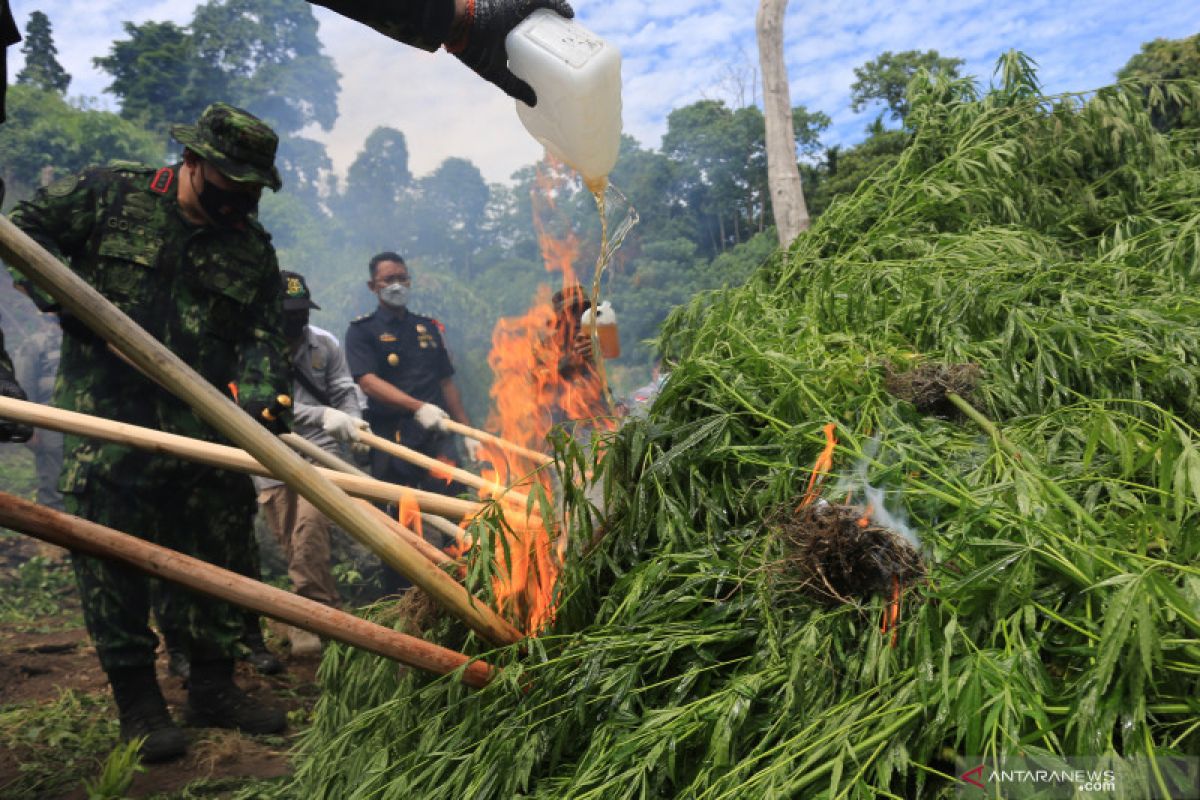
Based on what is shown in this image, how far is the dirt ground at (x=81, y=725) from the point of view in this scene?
10.2 feet

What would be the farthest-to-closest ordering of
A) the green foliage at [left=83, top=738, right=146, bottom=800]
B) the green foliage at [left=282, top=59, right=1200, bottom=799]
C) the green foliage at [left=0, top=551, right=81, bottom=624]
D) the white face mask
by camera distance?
the white face mask, the green foliage at [left=0, top=551, right=81, bottom=624], the green foliage at [left=83, top=738, right=146, bottom=800], the green foliage at [left=282, top=59, right=1200, bottom=799]

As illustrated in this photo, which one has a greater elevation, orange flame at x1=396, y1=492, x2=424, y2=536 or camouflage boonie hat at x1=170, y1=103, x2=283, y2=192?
camouflage boonie hat at x1=170, y1=103, x2=283, y2=192

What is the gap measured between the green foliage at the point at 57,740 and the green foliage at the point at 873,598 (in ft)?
3.34

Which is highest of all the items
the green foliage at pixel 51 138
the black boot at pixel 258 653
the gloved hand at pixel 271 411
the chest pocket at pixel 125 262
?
the green foliage at pixel 51 138

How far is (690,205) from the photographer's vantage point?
1652 centimetres

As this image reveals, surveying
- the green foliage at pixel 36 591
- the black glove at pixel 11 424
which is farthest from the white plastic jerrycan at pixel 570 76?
the green foliage at pixel 36 591

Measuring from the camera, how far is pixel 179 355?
3693 mm

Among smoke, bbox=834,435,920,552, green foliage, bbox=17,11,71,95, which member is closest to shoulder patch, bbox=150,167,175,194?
smoke, bbox=834,435,920,552

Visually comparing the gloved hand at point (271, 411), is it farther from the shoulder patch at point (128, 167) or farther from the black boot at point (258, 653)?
the black boot at point (258, 653)

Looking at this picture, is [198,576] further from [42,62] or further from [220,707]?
[42,62]

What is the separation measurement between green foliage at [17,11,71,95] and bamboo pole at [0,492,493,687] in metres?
22.8

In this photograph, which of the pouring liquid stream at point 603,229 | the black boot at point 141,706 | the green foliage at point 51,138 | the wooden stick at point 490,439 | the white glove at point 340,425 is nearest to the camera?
the pouring liquid stream at point 603,229

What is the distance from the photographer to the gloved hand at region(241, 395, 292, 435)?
3.54m

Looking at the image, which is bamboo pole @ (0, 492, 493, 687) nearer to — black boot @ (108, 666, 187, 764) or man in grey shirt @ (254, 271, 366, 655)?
black boot @ (108, 666, 187, 764)
